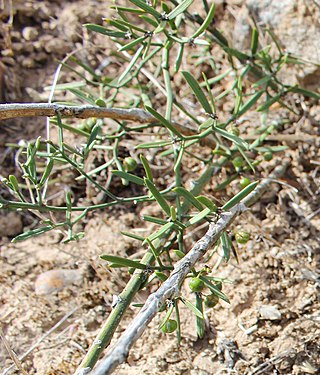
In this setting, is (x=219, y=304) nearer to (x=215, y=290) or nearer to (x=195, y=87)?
(x=215, y=290)

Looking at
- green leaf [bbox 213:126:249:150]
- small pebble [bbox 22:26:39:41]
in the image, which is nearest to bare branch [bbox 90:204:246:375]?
green leaf [bbox 213:126:249:150]

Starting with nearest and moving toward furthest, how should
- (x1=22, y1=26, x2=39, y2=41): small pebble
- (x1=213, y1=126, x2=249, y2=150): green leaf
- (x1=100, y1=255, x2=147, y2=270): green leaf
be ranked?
(x1=100, y1=255, x2=147, y2=270): green leaf < (x1=213, y1=126, x2=249, y2=150): green leaf < (x1=22, y1=26, x2=39, y2=41): small pebble

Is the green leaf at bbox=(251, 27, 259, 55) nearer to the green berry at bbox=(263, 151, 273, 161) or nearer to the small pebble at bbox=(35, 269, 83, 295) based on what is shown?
the green berry at bbox=(263, 151, 273, 161)

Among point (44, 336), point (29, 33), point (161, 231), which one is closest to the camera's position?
point (161, 231)

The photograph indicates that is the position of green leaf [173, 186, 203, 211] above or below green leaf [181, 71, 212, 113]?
below

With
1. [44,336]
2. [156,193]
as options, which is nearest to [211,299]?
[156,193]

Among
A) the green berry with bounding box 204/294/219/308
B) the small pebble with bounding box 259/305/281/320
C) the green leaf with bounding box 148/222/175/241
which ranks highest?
the green leaf with bounding box 148/222/175/241

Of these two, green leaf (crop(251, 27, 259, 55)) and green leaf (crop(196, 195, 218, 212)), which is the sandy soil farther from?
green leaf (crop(196, 195, 218, 212))

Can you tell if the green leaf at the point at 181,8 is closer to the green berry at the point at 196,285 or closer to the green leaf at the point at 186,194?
the green leaf at the point at 186,194

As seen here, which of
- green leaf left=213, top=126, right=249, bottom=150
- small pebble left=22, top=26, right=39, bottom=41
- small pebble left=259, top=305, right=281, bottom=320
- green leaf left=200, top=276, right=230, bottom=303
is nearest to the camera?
green leaf left=200, top=276, right=230, bottom=303

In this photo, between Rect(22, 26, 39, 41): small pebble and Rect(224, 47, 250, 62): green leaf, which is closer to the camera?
Rect(224, 47, 250, 62): green leaf
